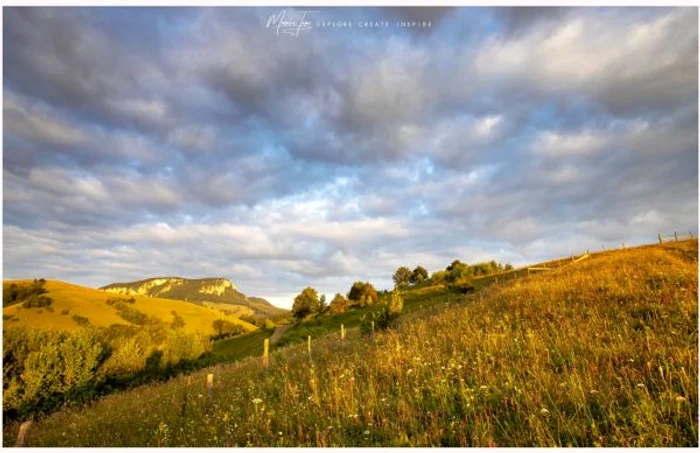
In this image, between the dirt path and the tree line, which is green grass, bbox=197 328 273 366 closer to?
the dirt path

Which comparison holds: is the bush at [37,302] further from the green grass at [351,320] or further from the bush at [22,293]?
the green grass at [351,320]

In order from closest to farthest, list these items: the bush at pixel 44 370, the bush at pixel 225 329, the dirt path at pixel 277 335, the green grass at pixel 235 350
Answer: the bush at pixel 44 370, the green grass at pixel 235 350, the dirt path at pixel 277 335, the bush at pixel 225 329

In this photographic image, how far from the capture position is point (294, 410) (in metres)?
7.27

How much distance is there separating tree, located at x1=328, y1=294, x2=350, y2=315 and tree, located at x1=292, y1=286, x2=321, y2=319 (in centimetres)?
411

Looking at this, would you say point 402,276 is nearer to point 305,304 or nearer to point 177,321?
point 305,304

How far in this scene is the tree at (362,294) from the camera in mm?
77700

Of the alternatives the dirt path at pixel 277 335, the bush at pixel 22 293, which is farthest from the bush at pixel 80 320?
the dirt path at pixel 277 335

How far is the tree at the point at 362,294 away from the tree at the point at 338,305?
1.71 meters

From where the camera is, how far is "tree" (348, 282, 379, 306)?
7770cm

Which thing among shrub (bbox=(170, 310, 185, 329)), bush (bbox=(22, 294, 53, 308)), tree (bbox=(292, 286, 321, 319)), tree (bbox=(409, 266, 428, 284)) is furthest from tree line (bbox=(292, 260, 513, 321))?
bush (bbox=(22, 294, 53, 308))

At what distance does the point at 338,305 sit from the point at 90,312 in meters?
62.1

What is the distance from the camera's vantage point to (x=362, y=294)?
82.6 m

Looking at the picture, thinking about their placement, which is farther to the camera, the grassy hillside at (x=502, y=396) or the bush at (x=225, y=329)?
the bush at (x=225, y=329)

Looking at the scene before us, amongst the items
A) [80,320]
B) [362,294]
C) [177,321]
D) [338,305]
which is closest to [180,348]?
[338,305]
